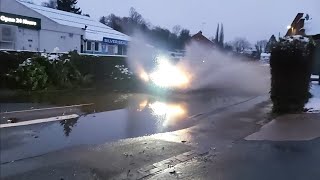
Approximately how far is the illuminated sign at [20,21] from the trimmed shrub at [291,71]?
24078 millimetres

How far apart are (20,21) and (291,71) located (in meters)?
25.2

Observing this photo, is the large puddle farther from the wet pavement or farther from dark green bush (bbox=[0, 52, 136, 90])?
dark green bush (bbox=[0, 52, 136, 90])

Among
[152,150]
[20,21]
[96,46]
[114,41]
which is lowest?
[152,150]

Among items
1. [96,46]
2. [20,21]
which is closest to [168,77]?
[20,21]

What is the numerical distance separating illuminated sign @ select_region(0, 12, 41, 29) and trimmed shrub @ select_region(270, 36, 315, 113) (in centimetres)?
2408

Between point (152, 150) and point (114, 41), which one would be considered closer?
point (152, 150)

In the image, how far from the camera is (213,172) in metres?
6.25

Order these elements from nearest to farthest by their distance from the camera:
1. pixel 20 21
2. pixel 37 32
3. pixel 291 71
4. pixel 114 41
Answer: pixel 291 71, pixel 20 21, pixel 37 32, pixel 114 41

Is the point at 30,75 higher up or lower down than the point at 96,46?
lower down

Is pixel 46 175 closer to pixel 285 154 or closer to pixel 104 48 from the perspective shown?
pixel 285 154

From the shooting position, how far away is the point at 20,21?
3241 cm

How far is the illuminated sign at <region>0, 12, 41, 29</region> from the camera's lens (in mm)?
31341

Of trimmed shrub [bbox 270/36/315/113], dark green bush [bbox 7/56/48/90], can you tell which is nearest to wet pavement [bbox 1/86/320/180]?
trimmed shrub [bbox 270/36/315/113]

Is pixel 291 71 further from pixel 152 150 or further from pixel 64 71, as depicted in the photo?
pixel 64 71
